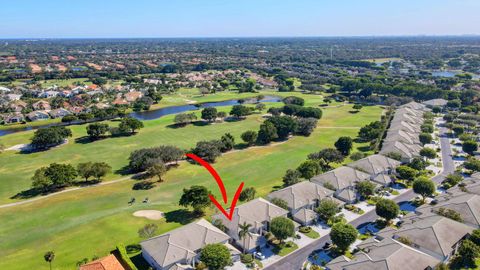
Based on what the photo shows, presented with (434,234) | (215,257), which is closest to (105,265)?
(215,257)

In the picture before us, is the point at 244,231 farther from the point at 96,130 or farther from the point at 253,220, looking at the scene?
the point at 96,130

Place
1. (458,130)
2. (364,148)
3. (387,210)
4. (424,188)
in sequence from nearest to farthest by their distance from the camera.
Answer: (387,210)
(424,188)
(364,148)
(458,130)

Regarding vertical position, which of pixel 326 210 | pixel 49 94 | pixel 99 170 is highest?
pixel 49 94

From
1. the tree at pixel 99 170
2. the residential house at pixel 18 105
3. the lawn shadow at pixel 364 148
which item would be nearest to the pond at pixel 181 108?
the residential house at pixel 18 105

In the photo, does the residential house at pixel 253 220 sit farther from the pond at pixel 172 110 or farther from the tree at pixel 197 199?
the pond at pixel 172 110

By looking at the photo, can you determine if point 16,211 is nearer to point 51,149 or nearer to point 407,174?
point 51,149

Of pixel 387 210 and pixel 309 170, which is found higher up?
pixel 309 170

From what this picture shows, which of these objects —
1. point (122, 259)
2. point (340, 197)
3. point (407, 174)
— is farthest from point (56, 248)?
point (407, 174)
